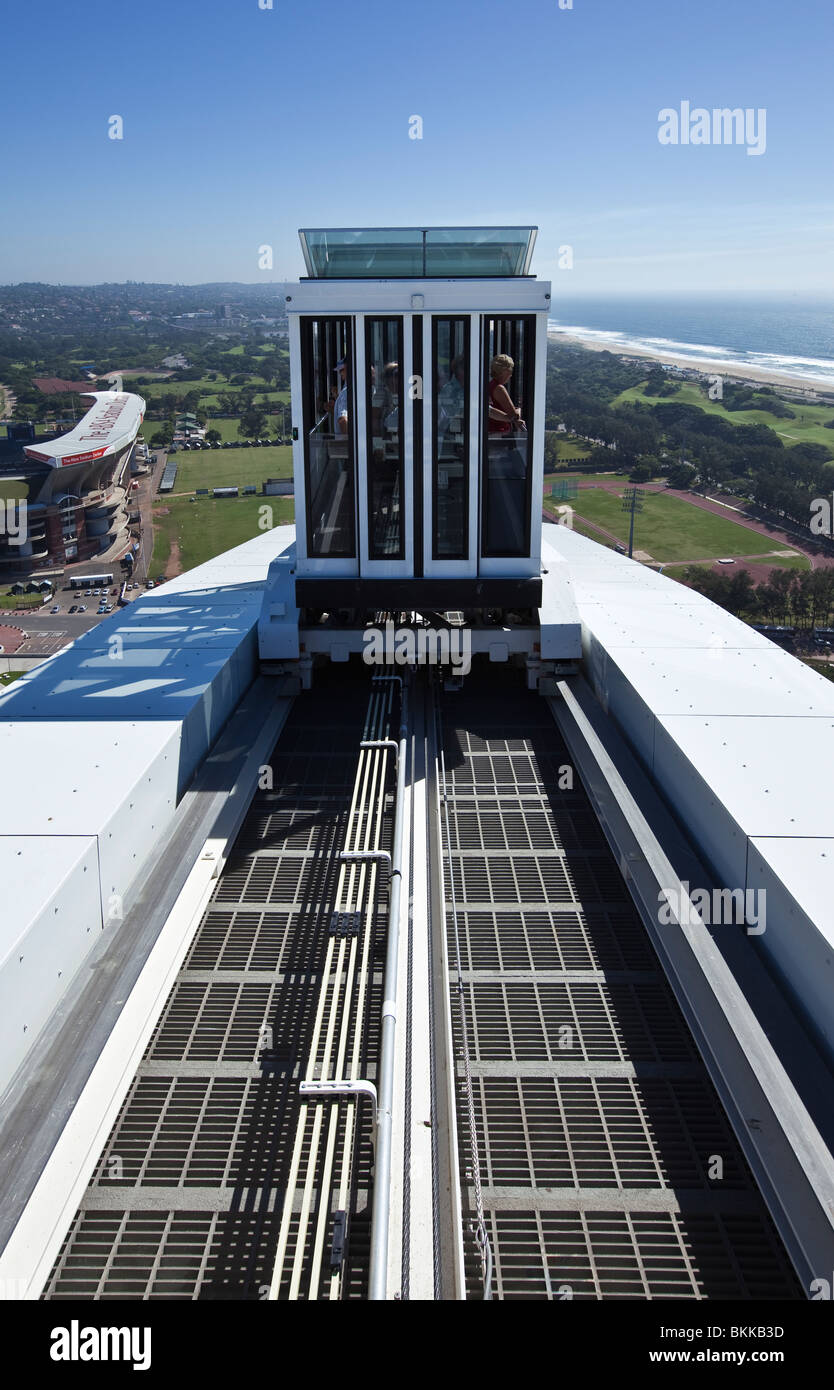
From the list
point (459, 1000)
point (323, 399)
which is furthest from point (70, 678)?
point (459, 1000)

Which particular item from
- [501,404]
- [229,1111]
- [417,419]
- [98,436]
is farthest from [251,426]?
[229,1111]

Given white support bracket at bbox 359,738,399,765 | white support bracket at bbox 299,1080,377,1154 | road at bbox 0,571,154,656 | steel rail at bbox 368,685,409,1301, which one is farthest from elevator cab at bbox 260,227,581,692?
road at bbox 0,571,154,656

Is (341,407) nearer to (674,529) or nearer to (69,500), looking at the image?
(674,529)

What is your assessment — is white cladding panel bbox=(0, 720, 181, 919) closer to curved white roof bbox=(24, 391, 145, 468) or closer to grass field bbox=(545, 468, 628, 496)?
curved white roof bbox=(24, 391, 145, 468)

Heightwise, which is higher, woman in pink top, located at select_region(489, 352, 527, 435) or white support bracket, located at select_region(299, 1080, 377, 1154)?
woman in pink top, located at select_region(489, 352, 527, 435)

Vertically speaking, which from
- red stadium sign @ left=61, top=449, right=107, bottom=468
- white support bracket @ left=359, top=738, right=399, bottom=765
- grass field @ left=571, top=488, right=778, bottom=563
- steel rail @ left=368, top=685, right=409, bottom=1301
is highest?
red stadium sign @ left=61, top=449, right=107, bottom=468

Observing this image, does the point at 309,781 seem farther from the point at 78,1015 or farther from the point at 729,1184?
the point at 729,1184

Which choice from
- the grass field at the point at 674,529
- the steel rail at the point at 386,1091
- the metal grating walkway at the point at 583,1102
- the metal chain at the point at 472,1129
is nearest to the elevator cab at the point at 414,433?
the metal grating walkway at the point at 583,1102
